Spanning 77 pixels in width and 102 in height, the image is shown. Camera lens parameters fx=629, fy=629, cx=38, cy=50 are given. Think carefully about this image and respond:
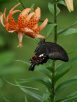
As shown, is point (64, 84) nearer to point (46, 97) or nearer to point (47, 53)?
point (46, 97)

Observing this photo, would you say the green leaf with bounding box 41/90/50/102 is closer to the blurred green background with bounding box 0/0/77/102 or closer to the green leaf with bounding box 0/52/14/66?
the green leaf with bounding box 0/52/14/66

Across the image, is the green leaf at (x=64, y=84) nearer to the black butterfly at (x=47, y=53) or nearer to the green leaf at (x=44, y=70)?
the green leaf at (x=44, y=70)

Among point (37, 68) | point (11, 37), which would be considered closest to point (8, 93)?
point (11, 37)

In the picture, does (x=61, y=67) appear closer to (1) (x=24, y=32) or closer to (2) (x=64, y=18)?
(1) (x=24, y=32)

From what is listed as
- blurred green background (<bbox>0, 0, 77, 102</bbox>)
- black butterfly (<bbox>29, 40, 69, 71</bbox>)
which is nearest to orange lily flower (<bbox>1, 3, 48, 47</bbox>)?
black butterfly (<bbox>29, 40, 69, 71</bbox>)

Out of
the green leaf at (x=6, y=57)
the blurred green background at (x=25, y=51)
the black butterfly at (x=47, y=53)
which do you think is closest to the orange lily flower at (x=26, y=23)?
the black butterfly at (x=47, y=53)

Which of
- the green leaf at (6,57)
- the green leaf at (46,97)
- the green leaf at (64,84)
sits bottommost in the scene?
the green leaf at (46,97)
